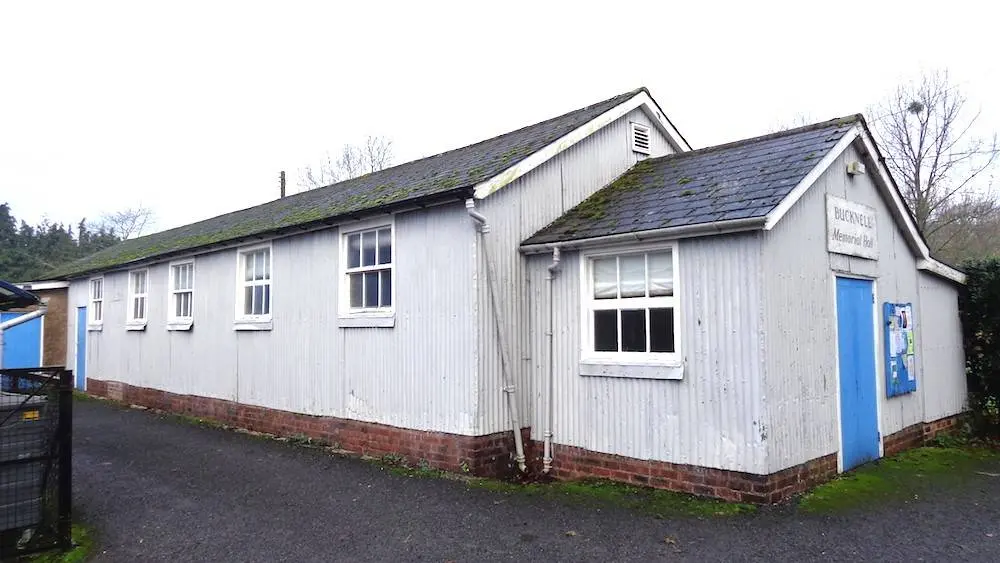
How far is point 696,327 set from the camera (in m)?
7.00

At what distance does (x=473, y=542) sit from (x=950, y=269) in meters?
8.94

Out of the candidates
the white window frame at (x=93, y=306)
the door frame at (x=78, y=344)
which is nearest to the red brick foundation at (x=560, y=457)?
the white window frame at (x=93, y=306)

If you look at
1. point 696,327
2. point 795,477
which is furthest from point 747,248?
point 795,477

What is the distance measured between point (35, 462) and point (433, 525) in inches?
137

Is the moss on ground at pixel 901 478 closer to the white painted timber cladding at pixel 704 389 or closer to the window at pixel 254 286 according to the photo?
the white painted timber cladding at pixel 704 389

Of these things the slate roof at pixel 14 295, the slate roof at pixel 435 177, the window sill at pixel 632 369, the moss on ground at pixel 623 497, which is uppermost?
the slate roof at pixel 435 177

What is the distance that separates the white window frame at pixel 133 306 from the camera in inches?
606

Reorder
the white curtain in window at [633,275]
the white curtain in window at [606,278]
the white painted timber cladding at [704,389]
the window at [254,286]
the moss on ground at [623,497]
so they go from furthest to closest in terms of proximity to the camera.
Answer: the window at [254,286], the white curtain in window at [606,278], the white curtain in window at [633,275], the white painted timber cladding at [704,389], the moss on ground at [623,497]

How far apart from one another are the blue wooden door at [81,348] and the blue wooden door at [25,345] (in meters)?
2.81

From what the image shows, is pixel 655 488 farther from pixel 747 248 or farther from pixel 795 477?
pixel 747 248

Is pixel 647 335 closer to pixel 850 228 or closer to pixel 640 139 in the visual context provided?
pixel 850 228

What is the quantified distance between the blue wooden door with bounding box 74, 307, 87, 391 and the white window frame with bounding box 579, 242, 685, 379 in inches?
641

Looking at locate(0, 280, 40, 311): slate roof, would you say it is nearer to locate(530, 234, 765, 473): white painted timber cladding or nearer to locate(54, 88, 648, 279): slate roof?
locate(54, 88, 648, 279): slate roof

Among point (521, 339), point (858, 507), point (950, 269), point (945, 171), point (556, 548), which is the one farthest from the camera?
point (945, 171)
